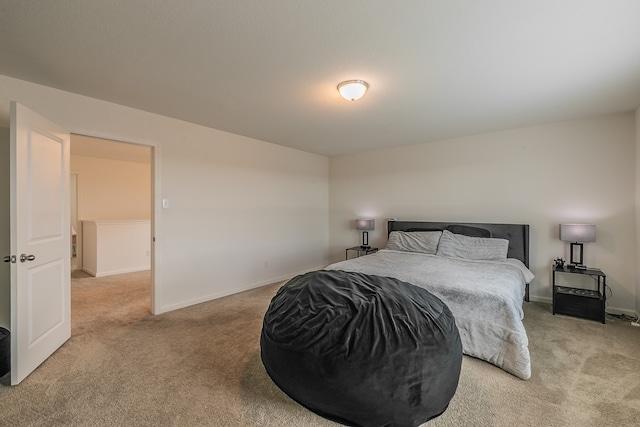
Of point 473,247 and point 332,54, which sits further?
point 473,247

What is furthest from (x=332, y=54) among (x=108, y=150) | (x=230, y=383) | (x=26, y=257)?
(x=108, y=150)

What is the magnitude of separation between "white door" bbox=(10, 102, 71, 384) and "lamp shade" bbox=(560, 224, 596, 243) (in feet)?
17.1

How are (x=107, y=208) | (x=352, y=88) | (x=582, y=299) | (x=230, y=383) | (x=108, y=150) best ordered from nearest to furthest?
1. (x=230, y=383)
2. (x=352, y=88)
3. (x=582, y=299)
4. (x=108, y=150)
5. (x=107, y=208)

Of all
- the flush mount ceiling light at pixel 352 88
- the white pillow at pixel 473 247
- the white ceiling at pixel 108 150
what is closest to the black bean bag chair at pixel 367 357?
the flush mount ceiling light at pixel 352 88

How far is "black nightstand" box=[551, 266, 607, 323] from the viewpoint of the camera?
3082 mm

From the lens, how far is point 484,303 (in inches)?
90.7

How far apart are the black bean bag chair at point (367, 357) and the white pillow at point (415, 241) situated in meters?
2.37

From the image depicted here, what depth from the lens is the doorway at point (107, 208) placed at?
17.4 ft

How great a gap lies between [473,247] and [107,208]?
6.95m

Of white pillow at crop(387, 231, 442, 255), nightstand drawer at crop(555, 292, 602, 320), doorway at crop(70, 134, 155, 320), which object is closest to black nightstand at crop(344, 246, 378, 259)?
white pillow at crop(387, 231, 442, 255)

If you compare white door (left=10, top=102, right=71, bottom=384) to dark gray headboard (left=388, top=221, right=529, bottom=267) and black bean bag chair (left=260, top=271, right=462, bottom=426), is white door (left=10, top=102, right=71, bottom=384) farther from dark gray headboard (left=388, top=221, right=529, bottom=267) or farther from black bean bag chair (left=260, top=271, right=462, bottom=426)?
dark gray headboard (left=388, top=221, right=529, bottom=267)

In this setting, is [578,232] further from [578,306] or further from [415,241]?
[415,241]

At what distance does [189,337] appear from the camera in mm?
2732

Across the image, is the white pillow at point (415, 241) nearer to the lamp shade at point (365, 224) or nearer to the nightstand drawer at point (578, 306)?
the lamp shade at point (365, 224)
